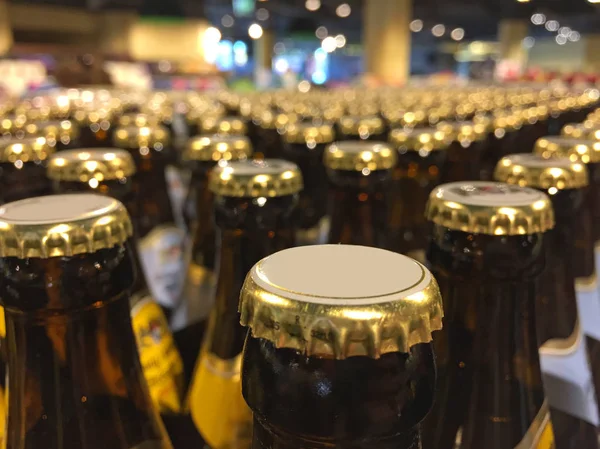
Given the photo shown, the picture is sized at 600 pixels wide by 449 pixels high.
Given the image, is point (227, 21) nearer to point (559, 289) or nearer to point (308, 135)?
point (308, 135)

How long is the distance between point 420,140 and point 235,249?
1.35 ft

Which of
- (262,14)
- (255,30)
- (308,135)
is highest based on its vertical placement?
(262,14)

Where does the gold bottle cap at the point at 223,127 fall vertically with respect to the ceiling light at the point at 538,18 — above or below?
below

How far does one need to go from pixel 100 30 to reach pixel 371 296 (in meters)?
9.55

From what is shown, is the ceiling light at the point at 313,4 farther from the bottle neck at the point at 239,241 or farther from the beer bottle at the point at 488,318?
the beer bottle at the point at 488,318

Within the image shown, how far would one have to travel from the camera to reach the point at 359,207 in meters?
0.76

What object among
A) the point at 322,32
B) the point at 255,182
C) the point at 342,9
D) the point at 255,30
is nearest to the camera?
the point at 255,182

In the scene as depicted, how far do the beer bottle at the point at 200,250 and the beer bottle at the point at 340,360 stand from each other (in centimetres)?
54

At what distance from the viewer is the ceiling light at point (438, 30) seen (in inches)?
647

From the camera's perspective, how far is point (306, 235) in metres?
1.05

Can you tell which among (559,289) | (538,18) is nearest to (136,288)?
(559,289)

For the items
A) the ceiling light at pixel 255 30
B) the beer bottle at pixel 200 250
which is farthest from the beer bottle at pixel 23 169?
the ceiling light at pixel 255 30

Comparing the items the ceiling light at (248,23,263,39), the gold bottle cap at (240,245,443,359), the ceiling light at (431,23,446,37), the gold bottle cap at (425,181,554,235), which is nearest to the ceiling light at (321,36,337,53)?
the ceiling light at (431,23,446,37)

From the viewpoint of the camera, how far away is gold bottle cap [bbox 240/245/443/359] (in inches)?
11.2
